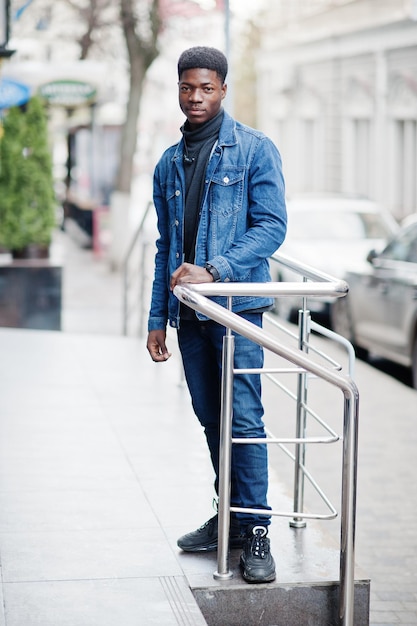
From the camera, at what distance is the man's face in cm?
412

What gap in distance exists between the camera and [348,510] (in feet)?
13.2

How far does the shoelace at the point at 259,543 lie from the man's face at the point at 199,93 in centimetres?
148

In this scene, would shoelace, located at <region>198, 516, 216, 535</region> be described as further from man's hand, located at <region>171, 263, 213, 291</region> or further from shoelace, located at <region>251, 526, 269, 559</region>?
man's hand, located at <region>171, 263, 213, 291</region>

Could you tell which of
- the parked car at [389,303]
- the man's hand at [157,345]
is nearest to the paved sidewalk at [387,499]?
the parked car at [389,303]

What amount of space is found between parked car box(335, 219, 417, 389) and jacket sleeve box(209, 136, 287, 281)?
6.67 meters

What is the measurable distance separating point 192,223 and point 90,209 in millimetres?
22740

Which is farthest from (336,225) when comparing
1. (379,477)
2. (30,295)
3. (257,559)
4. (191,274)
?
(191,274)

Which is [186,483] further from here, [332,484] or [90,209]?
[90,209]

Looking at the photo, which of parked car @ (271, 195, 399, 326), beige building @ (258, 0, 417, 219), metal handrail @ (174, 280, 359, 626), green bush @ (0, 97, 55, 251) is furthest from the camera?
beige building @ (258, 0, 417, 219)

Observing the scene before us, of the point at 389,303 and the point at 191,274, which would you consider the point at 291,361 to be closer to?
the point at 191,274

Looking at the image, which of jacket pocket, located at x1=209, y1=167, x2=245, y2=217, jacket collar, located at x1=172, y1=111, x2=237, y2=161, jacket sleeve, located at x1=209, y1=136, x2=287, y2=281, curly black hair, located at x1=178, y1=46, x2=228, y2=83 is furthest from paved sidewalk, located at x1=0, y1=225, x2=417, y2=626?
curly black hair, located at x1=178, y1=46, x2=228, y2=83

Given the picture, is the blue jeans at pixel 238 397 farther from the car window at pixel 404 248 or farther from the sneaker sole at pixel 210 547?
the car window at pixel 404 248

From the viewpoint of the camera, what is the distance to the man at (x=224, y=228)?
412cm

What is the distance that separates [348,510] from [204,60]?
5.30 feet
